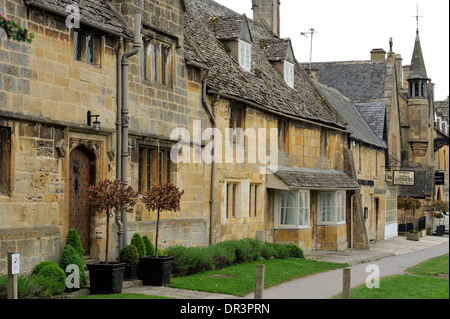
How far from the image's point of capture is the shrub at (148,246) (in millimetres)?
18500

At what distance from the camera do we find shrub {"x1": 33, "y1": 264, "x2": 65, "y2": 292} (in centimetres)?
1474

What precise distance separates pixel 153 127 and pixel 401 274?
8.49 meters

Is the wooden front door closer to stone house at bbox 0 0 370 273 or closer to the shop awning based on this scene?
stone house at bbox 0 0 370 273

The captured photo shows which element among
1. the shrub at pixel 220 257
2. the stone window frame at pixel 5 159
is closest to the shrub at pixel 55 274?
the stone window frame at pixel 5 159

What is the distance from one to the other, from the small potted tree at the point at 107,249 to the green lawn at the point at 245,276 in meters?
2.00

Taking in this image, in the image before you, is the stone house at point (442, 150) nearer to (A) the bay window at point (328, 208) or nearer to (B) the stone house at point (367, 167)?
Result: (B) the stone house at point (367, 167)

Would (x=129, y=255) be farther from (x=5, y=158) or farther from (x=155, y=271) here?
(x=5, y=158)

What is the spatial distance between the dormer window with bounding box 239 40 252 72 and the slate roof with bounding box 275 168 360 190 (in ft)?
13.5

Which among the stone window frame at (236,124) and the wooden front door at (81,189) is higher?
the stone window frame at (236,124)

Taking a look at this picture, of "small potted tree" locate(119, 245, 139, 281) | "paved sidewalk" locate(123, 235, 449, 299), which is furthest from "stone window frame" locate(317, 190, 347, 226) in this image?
"small potted tree" locate(119, 245, 139, 281)

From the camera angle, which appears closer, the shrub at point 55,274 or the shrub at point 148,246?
the shrub at point 55,274

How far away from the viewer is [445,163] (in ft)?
235

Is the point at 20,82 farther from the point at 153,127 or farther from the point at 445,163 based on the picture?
the point at 445,163

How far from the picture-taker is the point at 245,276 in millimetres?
19234
